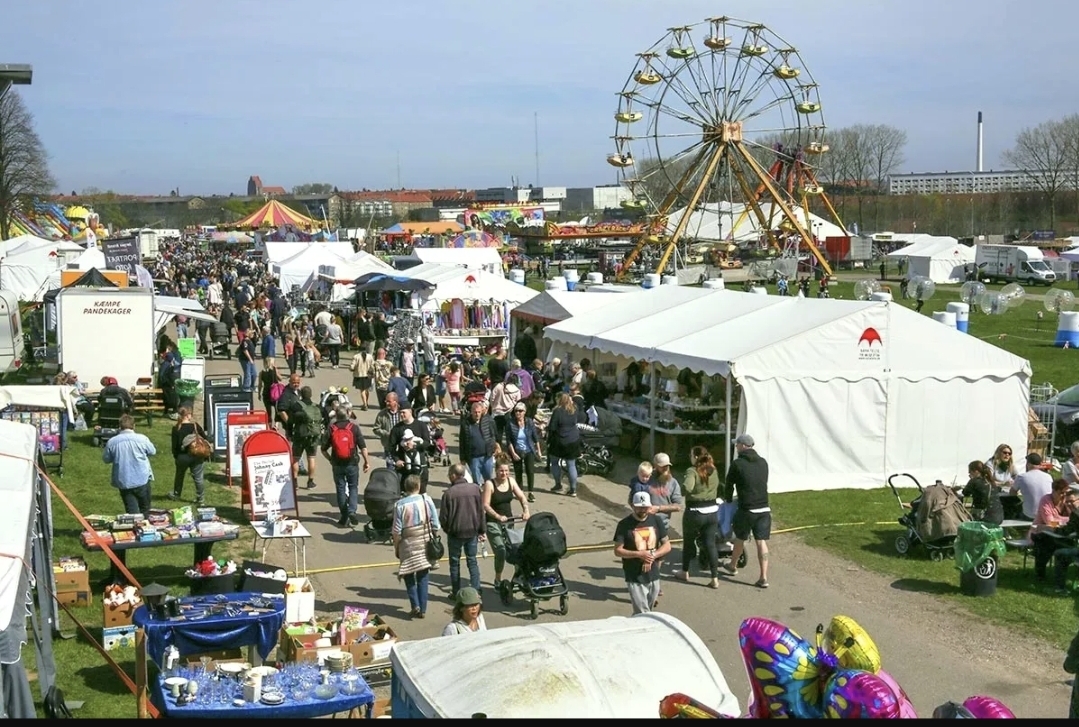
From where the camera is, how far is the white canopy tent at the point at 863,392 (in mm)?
13914

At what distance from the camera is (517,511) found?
1355cm

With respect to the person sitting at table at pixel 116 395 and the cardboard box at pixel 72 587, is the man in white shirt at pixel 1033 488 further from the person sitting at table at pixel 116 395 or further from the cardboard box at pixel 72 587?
the person sitting at table at pixel 116 395

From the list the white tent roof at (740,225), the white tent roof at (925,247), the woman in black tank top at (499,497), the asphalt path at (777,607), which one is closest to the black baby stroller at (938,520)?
the asphalt path at (777,607)

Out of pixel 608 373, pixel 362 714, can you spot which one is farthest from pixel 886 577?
pixel 608 373

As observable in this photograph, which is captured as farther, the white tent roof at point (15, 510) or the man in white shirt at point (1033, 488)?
the man in white shirt at point (1033, 488)

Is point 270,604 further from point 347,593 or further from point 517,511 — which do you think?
point 517,511

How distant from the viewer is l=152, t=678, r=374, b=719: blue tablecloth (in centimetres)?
661

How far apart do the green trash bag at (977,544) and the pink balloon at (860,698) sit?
5481 millimetres

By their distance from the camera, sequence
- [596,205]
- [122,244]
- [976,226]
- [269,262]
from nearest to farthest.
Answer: [122,244], [269,262], [976,226], [596,205]

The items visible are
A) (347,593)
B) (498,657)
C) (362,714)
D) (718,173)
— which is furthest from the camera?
(718,173)

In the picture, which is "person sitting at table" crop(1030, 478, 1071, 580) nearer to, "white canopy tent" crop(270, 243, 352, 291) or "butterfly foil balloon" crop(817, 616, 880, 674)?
"butterfly foil balloon" crop(817, 616, 880, 674)

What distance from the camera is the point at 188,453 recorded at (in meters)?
13.3

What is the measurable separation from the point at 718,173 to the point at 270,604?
47332 mm

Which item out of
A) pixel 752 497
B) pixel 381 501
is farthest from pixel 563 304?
pixel 752 497
